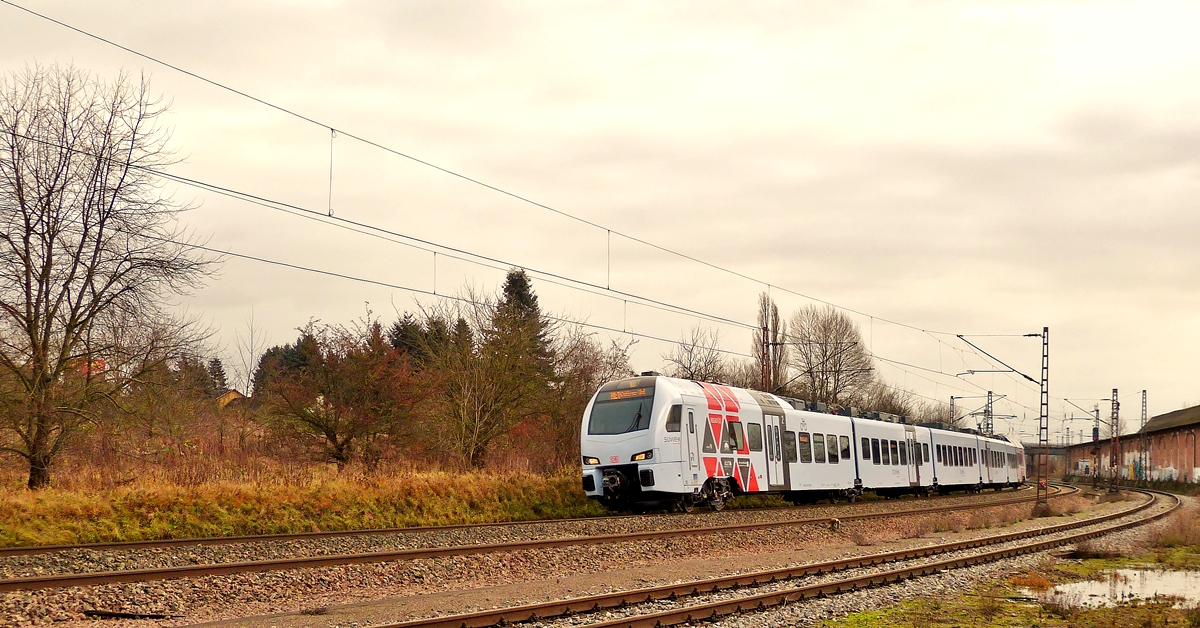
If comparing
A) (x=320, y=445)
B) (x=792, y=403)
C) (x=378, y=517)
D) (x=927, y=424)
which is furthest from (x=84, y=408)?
(x=927, y=424)

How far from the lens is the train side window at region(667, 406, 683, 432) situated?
72.9 ft

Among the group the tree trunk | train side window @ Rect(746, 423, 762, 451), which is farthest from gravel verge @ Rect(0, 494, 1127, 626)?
the tree trunk

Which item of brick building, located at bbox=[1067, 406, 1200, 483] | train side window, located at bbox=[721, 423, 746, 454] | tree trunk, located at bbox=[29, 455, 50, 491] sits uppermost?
train side window, located at bbox=[721, 423, 746, 454]

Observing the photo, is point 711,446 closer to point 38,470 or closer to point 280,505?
point 280,505

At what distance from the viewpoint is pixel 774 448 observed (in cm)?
2697

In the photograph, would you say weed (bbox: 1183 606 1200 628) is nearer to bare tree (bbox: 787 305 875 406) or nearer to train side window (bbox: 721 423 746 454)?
train side window (bbox: 721 423 746 454)

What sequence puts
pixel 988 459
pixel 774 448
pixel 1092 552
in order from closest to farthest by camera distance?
pixel 1092 552
pixel 774 448
pixel 988 459

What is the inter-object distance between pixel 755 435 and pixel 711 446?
8.68ft

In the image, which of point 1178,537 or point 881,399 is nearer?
point 1178,537

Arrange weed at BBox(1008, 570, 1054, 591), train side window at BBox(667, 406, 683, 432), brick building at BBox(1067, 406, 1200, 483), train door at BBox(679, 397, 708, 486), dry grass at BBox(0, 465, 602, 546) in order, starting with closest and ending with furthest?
1. weed at BBox(1008, 570, 1054, 591)
2. dry grass at BBox(0, 465, 602, 546)
3. train side window at BBox(667, 406, 683, 432)
4. train door at BBox(679, 397, 708, 486)
5. brick building at BBox(1067, 406, 1200, 483)

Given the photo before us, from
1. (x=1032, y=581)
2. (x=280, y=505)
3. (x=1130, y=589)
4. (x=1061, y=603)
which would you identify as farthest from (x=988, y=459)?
(x=1061, y=603)

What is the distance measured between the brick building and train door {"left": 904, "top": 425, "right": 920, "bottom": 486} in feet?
111

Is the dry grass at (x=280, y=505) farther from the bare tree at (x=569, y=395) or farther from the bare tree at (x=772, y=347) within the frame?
the bare tree at (x=772, y=347)

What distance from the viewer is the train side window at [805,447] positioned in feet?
94.4
